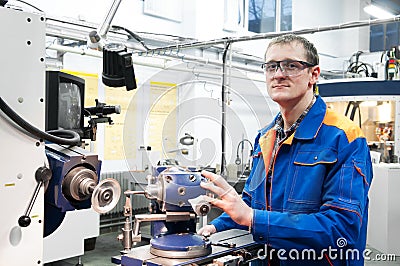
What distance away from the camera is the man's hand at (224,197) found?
3.45ft

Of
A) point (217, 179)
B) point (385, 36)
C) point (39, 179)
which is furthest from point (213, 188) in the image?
point (385, 36)

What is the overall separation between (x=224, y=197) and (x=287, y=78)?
463mm

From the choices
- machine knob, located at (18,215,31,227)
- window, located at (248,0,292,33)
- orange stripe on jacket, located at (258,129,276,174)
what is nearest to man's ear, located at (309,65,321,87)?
orange stripe on jacket, located at (258,129,276,174)

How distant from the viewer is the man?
3.82 feet

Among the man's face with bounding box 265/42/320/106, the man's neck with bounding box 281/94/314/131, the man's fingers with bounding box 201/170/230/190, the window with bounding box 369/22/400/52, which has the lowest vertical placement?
the man's fingers with bounding box 201/170/230/190

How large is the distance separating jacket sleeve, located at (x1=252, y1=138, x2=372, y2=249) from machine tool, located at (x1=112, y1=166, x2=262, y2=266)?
0.12m

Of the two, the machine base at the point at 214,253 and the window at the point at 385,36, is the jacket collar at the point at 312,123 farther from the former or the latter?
the window at the point at 385,36

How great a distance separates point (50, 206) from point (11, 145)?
0.22 metres

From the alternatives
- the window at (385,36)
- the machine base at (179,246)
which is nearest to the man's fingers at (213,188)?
the machine base at (179,246)

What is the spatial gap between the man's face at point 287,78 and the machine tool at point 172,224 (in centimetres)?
42

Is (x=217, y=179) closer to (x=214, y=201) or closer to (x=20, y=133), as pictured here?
(x=214, y=201)

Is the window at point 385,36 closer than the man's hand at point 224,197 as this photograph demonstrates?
No

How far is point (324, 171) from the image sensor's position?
1.26m

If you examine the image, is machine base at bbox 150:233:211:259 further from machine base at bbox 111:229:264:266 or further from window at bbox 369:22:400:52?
window at bbox 369:22:400:52
